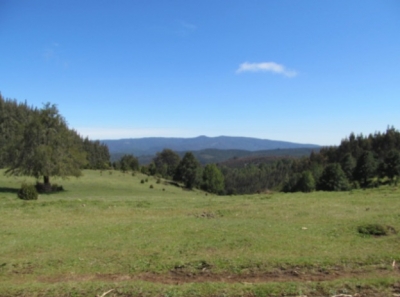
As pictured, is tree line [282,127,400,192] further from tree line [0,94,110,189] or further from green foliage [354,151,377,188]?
tree line [0,94,110,189]

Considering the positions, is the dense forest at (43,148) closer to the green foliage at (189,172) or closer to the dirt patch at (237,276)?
the dirt patch at (237,276)

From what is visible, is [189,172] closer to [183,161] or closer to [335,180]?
[183,161]

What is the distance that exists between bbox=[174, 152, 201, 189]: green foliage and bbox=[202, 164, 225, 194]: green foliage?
5789 mm

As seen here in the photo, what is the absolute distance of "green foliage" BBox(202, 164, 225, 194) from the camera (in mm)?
89438

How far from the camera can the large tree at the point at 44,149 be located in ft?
128

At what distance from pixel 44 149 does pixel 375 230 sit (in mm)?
37617

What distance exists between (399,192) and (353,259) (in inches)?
652

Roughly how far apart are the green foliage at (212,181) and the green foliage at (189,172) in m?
5.79

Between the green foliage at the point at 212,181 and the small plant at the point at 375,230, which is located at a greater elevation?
the small plant at the point at 375,230

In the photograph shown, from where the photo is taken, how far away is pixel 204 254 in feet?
32.7

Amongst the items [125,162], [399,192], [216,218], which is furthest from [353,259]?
[125,162]

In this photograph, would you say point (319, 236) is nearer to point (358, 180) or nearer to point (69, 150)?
point (69, 150)

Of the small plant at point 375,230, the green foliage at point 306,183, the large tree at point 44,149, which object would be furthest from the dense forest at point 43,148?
the green foliage at point 306,183

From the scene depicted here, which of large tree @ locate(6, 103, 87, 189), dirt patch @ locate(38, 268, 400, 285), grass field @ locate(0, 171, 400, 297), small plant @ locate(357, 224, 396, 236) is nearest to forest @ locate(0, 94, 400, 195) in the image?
large tree @ locate(6, 103, 87, 189)
